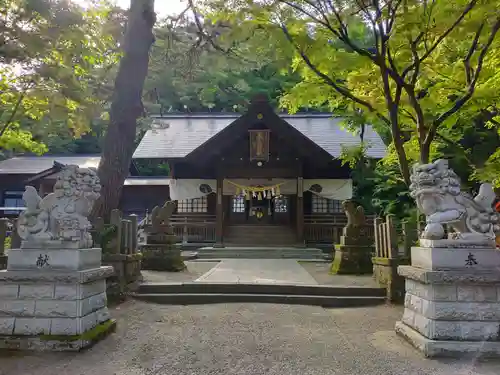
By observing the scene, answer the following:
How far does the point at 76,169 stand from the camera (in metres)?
4.72

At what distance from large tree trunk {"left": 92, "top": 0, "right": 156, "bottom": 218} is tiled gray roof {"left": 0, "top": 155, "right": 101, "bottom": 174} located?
629 inches

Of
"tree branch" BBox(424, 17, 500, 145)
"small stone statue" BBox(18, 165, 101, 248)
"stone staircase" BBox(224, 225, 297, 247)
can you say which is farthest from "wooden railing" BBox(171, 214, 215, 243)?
"small stone statue" BBox(18, 165, 101, 248)

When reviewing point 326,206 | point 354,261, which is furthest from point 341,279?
point 326,206

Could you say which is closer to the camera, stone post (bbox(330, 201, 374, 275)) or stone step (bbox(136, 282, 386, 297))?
stone step (bbox(136, 282, 386, 297))

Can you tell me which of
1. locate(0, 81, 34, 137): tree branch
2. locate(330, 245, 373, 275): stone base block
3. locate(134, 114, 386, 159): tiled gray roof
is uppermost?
locate(134, 114, 386, 159): tiled gray roof

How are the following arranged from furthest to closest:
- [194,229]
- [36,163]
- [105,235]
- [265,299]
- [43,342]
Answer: [36,163], [194,229], [105,235], [265,299], [43,342]

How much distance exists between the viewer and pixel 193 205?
19.2 m

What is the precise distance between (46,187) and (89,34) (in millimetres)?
13880

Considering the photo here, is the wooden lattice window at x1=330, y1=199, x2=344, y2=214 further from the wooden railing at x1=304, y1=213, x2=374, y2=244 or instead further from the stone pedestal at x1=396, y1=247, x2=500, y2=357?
the stone pedestal at x1=396, y1=247, x2=500, y2=357

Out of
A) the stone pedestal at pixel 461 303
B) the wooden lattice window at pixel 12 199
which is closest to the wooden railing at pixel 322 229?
the stone pedestal at pixel 461 303

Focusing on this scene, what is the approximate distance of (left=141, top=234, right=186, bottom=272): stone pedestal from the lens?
1040cm

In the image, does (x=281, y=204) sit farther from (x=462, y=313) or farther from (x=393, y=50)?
(x=462, y=313)

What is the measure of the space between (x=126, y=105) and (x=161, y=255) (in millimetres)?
4220

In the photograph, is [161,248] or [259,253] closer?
[161,248]
